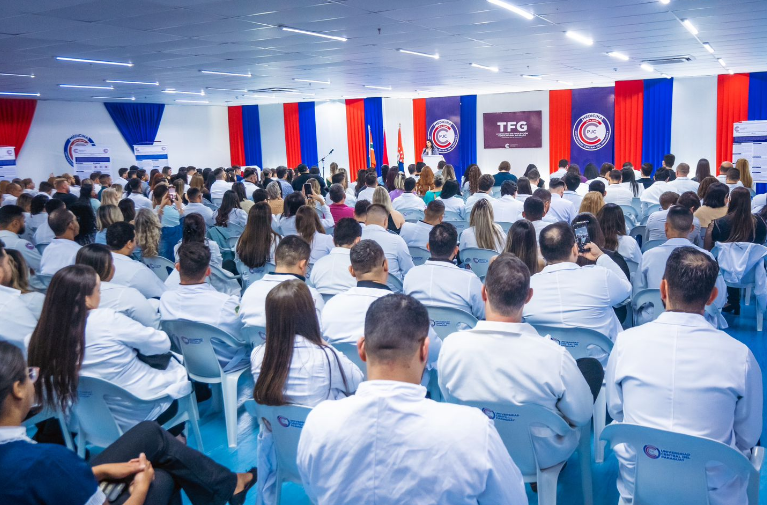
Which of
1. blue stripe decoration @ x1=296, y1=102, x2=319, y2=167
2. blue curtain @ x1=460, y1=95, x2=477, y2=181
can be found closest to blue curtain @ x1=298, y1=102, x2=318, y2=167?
blue stripe decoration @ x1=296, y1=102, x2=319, y2=167

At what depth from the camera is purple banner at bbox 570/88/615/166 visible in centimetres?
1555

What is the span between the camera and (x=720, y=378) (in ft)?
6.63

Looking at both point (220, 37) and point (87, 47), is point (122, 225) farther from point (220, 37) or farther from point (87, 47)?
point (87, 47)

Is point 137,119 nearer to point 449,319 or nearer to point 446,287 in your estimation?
point 446,287

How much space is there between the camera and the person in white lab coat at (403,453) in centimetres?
145

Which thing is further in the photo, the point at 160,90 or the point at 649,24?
the point at 160,90

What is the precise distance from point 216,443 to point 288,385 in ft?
5.29

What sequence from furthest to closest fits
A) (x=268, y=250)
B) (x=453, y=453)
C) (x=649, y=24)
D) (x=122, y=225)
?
(x=649, y=24), (x=268, y=250), (x=122, y=225), (x=453, y=453)

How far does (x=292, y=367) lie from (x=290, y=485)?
1.16 meters

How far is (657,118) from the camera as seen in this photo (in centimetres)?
1455

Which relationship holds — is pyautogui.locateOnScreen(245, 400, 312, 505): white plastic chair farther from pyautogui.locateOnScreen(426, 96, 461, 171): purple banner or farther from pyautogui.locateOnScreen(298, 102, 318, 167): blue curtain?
pyautogui.locateOnScreen(298, 102, 318, 167): blue curtain

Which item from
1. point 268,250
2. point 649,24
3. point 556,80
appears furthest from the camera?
point 556,80

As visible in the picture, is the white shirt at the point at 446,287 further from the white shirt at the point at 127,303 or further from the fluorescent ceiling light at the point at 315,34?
the fluorescent ceiling light at the point at 315,34

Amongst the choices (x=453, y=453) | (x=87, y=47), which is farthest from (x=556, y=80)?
(x=453, y=453)
